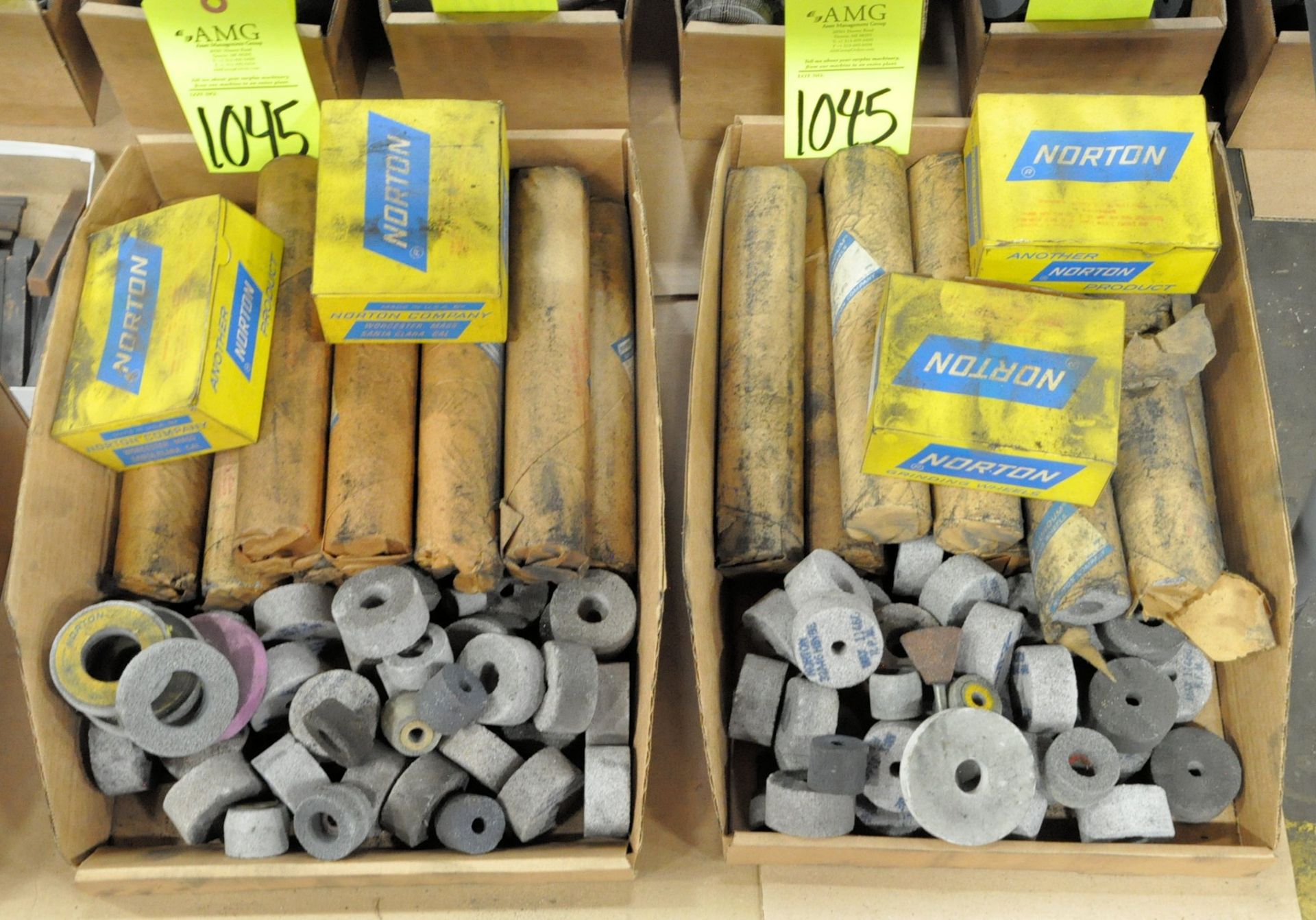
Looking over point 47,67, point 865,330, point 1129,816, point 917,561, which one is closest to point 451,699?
point 917,561

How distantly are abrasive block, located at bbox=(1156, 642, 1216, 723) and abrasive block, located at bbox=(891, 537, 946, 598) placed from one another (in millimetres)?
355

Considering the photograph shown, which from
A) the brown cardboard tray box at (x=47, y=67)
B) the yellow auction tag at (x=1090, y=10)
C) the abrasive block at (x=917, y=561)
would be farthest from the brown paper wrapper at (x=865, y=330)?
the brown cardboard tray box at (x=47, y=67)

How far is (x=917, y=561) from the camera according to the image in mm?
1506

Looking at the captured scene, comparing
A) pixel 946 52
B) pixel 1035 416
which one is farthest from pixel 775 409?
pixel 946 52

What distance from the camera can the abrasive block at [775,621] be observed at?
1450mm

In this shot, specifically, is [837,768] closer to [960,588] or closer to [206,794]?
[960,588]

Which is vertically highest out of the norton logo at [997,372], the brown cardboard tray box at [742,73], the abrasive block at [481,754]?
the brown cardboard tray box at [742,73]

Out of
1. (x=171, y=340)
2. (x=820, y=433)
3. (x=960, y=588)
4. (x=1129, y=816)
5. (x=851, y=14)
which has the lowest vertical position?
(x=1129, y=816)

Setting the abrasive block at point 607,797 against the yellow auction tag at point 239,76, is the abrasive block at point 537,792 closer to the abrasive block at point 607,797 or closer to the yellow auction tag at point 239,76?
the abrasive block at point 607,797

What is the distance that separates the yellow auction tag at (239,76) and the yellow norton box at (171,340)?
0.22 metres

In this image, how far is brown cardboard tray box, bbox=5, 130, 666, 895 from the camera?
133cm

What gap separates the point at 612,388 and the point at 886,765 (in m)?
0.70

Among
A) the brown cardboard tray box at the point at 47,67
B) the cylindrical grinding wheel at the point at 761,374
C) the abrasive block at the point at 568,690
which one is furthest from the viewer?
the brown cardboard tray box at the point at 47,67

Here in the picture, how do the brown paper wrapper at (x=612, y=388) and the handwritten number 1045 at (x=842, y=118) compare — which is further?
the handwritten number 1045 at (x=842, y=118)
